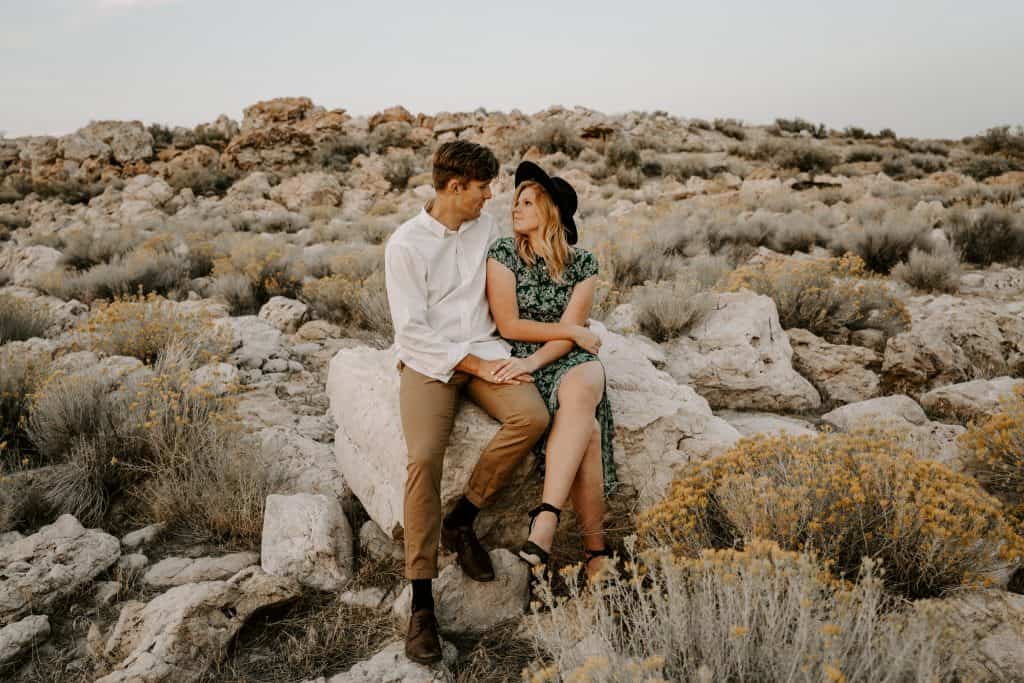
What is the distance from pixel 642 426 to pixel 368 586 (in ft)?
5.42

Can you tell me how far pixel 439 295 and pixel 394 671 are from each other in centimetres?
179

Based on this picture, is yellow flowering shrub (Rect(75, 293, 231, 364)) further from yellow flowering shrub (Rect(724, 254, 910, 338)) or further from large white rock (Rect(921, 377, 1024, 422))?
large white rock (Rect(921, 377, 1024, 422))

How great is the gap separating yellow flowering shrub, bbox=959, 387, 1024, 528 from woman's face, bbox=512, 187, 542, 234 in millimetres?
2700

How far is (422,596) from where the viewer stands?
2.61m

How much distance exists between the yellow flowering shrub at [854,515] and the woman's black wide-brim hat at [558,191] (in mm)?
1507

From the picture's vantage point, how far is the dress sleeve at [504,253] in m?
3.33

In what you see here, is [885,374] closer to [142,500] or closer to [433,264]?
[433,264]

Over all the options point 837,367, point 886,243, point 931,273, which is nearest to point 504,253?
point 837,367

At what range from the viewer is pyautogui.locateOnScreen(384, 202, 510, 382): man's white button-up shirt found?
307 centimetres

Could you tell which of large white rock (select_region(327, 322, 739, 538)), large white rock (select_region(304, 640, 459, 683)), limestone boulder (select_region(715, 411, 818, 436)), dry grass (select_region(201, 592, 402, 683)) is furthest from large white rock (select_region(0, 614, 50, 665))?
limestone boulder (select_region(715, 411, 818, 436))

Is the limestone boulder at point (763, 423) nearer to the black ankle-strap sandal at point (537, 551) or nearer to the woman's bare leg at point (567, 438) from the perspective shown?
the woman's bare leg at point (567, 438)

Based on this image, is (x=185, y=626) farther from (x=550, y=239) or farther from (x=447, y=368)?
(x=550, y=239)

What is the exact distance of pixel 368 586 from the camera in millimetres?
3014

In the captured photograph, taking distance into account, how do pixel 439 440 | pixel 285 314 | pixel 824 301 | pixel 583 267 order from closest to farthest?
1. pixel 439 440
2. pixel 583 267
3. pixel 824 301
4. pixel 285 314
